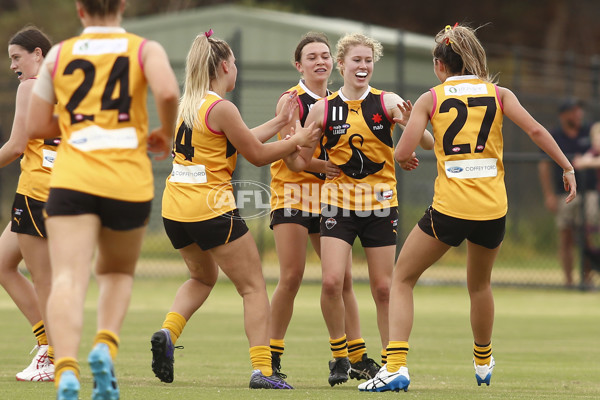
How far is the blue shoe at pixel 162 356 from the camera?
6086mm

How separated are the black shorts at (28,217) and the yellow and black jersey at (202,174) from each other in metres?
0.80

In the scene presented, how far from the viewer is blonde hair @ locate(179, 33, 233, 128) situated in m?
5.99

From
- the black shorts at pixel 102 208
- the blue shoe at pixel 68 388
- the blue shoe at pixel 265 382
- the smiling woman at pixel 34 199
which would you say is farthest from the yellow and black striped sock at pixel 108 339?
the smiling woman at pixel 34 199

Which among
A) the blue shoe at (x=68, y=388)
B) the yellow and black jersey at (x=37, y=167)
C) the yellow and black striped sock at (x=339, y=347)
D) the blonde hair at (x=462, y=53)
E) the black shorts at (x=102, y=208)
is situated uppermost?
the blonde hair at (x=462, y=53)

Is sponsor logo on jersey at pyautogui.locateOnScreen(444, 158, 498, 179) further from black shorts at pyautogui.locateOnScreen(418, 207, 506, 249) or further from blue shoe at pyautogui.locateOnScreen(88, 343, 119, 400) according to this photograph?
blue shoe at pyautogui.locateOnScreen(88, 343, 119, 400)

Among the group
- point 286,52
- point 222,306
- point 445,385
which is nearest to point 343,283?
point 445,385

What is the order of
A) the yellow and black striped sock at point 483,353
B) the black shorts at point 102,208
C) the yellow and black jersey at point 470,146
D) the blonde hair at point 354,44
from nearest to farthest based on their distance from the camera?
the black shorts at point 102,208 < the yellow and black jersey at point 470,146 < the yellow and black striped sock at point 483,353 < the blonde hair at point 354,44

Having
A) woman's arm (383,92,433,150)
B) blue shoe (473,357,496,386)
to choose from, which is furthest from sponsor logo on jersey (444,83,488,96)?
blue shoe (473,357,496,386)

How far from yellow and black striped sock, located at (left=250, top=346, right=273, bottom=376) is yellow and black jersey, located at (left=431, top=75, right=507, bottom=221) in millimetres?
1384

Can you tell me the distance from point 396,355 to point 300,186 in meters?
1.48

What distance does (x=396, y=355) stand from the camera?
5.96 meters

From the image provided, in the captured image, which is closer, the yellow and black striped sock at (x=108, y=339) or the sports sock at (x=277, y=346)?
the yellow and black striped sock at (x=108, y=339)

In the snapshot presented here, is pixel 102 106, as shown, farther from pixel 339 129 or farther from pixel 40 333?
pixel 40 333

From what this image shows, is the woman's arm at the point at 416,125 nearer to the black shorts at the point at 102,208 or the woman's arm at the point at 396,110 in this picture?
the woman's arm at the point at 396,110
